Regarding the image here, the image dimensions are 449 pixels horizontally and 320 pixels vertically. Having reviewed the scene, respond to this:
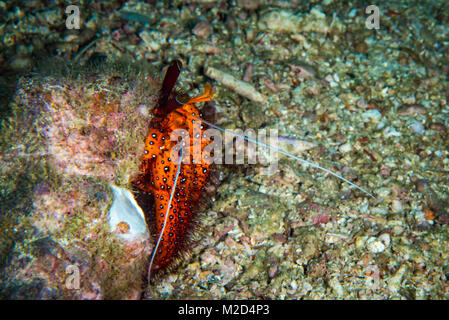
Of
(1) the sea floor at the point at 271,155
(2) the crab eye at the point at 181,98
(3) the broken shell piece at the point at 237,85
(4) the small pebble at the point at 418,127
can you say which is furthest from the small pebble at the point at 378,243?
(2) the crab eye at the point at 181,98

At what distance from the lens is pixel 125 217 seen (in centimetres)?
271

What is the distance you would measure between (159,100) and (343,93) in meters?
2.94

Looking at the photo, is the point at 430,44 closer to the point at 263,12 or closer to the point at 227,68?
the point at 263,12

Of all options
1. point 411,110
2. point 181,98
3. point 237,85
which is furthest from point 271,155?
point 411,110

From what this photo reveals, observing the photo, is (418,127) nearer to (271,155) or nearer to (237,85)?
(271,155)

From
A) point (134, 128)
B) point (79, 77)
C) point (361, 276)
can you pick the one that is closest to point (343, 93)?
point (361, 276)

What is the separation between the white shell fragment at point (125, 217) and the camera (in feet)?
8.71

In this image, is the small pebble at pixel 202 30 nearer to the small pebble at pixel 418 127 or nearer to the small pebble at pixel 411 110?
the small pebble at pixel 411 110

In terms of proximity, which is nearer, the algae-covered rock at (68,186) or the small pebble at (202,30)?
the algae-covered rock at (68,186)

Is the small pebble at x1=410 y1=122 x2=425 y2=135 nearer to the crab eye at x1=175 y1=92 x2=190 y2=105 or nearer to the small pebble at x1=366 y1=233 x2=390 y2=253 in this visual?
the small pebble at x1=366 y1=233 x2=390 y2=253

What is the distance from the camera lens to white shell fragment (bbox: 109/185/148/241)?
2.65 meters

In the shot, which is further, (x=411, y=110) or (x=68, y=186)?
(x=411, y=110)

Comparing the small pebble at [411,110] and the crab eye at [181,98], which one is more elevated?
the crab eye at [181,98]

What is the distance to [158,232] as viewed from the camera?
3137 mm
